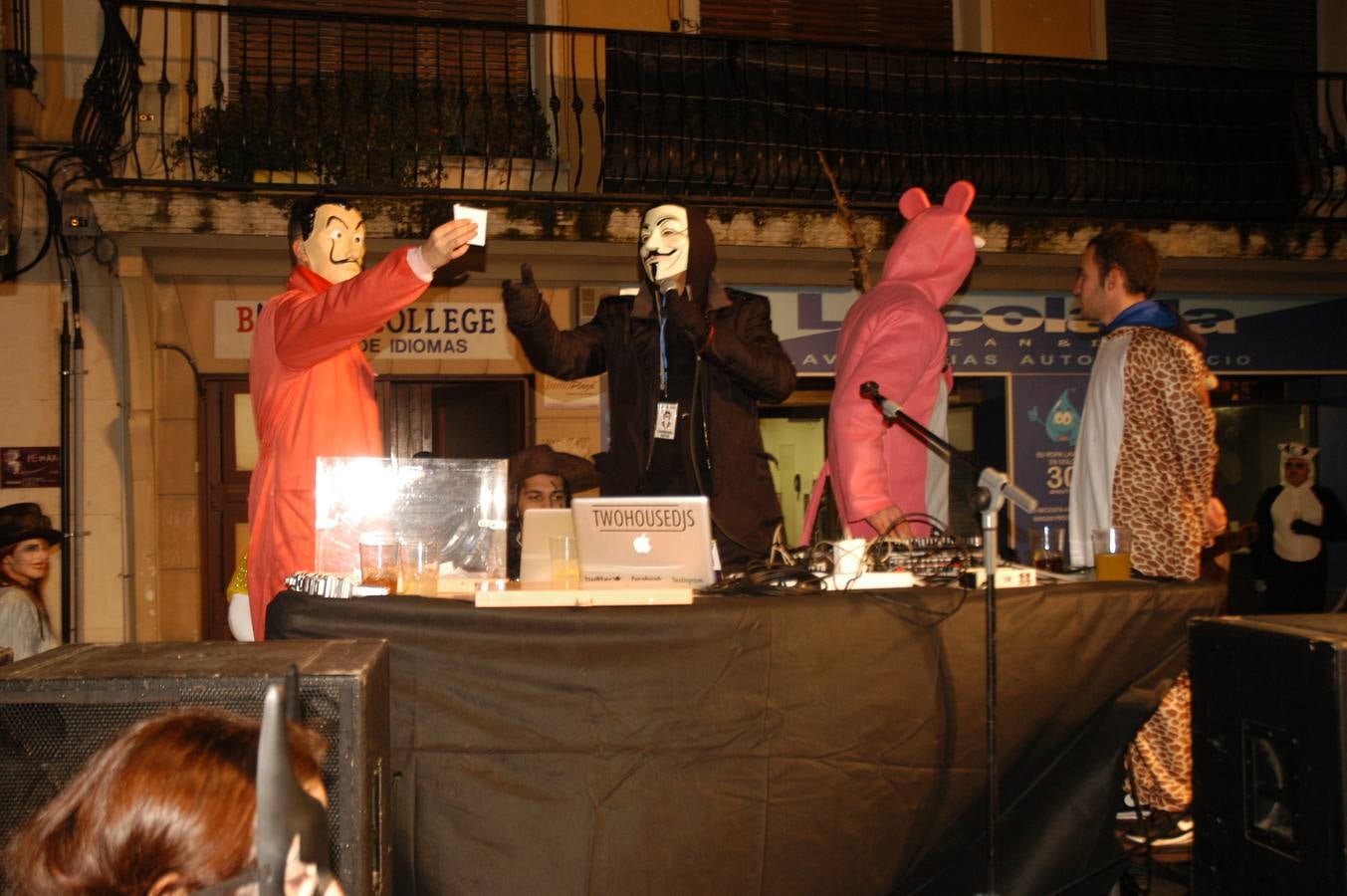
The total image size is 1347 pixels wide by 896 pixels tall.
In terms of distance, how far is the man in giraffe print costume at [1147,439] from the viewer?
11.9ft

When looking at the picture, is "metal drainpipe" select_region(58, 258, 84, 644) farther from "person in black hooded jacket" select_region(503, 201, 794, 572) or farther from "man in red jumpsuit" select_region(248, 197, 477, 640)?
"person in black hooded jacket" select_region(503, 201, 794, 572)

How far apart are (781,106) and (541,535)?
6.11 m

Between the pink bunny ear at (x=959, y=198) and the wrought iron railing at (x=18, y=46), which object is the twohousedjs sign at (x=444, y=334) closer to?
the wrought iron railing at (x=18, y=46)

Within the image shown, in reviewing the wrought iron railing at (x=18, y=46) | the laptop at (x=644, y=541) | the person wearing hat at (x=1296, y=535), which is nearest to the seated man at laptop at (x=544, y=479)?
the laptop at (x=644, y=541)

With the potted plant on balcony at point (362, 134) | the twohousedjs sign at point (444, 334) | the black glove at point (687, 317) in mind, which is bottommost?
the black glove at point (687, 317)

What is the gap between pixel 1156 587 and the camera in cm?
302

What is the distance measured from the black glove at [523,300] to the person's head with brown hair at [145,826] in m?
2.31

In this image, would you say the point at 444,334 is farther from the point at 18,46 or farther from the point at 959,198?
the point at 959,198

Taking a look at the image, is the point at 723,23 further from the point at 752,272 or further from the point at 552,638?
the point at 552,638

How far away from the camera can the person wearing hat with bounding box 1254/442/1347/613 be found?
8.43m

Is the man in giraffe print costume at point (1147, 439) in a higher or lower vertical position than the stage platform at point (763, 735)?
higher

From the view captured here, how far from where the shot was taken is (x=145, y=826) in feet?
3.95

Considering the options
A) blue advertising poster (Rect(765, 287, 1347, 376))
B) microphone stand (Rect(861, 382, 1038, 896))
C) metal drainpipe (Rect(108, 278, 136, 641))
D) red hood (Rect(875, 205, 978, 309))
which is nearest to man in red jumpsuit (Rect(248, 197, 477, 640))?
microphone stand (Rect(861, 382, 1038, 896))

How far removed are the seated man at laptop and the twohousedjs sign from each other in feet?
9.45
